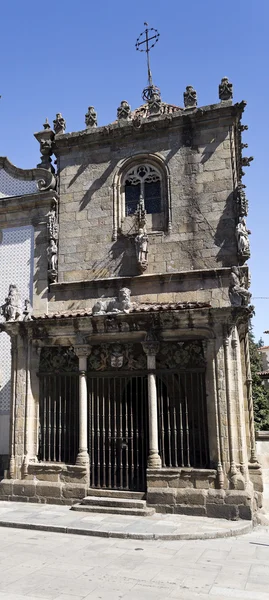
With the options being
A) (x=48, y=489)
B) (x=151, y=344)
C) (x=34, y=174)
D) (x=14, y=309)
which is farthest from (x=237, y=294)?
(x=34, y=174)

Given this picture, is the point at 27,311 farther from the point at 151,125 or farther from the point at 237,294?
the point at 151,125

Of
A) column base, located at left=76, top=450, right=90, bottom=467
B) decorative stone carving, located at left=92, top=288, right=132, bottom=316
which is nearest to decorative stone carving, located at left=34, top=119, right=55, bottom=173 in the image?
decorative stone carving, located at left=92, top=288, right=132, bottom=316

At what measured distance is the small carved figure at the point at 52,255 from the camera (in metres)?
12.3

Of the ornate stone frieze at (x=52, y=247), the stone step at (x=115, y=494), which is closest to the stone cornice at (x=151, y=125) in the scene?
the ornate stone frieze at (x=52, y=247)

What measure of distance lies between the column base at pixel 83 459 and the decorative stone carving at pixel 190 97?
8.79m

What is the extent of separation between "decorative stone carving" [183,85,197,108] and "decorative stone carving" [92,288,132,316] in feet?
17.1

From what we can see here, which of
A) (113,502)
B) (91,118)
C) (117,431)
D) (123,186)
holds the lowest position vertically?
(113,502)

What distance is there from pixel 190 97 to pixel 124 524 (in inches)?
393

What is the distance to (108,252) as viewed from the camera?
12148 mm

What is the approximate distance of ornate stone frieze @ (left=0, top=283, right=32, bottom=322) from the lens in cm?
1140

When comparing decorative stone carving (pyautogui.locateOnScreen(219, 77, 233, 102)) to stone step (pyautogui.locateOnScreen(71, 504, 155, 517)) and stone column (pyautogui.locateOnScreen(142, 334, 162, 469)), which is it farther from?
stone step (pyautogui.locateOnScreen(71, 504, 155, 517))

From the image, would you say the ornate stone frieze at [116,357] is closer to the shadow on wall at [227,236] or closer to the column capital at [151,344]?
the column capital at [151,344]

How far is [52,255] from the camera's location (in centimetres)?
1238

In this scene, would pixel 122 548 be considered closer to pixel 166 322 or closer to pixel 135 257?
pixel 166 322
